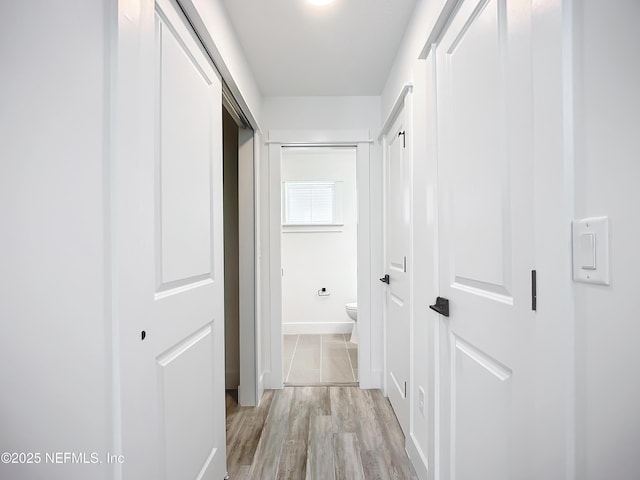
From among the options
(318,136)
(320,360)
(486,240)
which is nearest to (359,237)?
(318,136)

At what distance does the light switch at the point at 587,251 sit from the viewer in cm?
57

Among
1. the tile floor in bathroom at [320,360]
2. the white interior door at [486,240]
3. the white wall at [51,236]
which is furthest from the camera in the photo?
the tile floor in bathroom at [320,360]

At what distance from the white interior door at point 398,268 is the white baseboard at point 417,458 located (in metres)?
0.12

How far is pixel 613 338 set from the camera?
532 mm

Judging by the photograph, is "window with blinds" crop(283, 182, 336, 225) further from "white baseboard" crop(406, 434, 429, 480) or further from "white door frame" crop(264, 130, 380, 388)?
"white baseboard" crop(406, 434, 429, 480)

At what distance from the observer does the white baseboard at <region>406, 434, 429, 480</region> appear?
5.06 ft

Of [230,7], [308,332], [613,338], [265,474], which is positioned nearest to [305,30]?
[230,7]

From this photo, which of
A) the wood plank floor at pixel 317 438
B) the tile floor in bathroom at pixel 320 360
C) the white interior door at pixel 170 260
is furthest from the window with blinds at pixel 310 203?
the white interior door at pixel 170 260

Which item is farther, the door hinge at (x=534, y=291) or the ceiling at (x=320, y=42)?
the ceiling at (x=320, y=42)

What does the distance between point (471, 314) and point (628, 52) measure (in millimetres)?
761

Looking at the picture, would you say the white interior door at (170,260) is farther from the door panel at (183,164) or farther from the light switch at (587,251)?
the light switch at (587,251)

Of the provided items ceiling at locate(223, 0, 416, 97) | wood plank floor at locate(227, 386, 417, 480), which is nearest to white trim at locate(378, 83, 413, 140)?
ceiling at locate(223, 0, 416, 97)

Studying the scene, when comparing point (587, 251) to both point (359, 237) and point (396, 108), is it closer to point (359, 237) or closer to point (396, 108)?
point (396, 108)

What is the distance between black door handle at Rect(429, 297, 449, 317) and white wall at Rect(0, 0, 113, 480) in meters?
1.09
